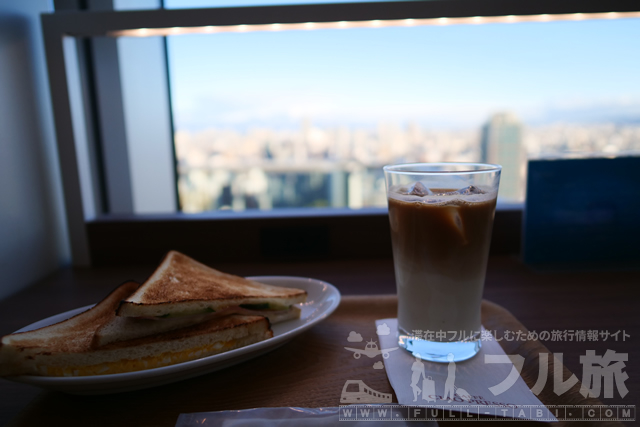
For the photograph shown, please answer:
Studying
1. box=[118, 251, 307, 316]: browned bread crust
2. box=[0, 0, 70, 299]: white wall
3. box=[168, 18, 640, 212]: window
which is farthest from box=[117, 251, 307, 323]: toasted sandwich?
box=[168, 18, 640, 212]: window

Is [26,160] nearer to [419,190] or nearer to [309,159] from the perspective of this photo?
[419,190]

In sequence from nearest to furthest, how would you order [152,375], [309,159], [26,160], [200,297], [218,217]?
[152,375]
[200,297]
[26,160]
[218,217]
[309,159]

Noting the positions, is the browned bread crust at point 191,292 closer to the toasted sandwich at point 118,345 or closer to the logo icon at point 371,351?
the toasted sandwich at point 118,345

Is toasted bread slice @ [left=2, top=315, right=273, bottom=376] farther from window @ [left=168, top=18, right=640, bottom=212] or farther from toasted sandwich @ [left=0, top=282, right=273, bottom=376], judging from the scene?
window @ [left=168, top=18, right=640, bottom=212]

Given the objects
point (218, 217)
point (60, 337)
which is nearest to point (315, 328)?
point (60, 337)

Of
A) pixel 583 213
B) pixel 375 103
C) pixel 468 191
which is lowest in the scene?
pixel 583 213

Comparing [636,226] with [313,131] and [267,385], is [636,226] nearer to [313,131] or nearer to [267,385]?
[267,385]

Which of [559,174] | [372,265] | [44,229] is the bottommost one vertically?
[372,265]

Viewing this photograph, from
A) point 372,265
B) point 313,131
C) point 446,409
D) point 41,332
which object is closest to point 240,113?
point 313,131
